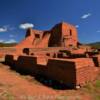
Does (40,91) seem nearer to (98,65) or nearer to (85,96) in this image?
(85,96)

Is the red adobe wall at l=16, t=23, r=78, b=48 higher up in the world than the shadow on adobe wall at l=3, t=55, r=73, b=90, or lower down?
higher up

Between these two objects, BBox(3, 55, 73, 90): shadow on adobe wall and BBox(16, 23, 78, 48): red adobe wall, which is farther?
BBox(16, 23, 78, 48): red adobe wall

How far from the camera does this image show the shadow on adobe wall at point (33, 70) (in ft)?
22.5

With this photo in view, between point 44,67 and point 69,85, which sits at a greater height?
point 44,67

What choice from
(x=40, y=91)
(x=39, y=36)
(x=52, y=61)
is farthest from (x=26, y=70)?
(x=39, y=36)

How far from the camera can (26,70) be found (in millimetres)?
9836

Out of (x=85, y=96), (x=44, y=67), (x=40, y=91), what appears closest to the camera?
(x=85, y=96)

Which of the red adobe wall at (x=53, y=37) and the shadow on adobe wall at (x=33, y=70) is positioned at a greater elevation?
the red adobe wall at (x=53, y=37)

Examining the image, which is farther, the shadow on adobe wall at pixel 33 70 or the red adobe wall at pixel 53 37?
the red adobe wall at pixel 53 37

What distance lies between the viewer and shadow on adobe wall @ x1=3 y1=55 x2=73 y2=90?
685 centimetres

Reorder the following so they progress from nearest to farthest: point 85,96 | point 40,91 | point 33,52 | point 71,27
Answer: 1. point 85,96
2. point 40,91
3. point 33,52
4. point 71,27

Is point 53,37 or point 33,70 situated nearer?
point 33,70

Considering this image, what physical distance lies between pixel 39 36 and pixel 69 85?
21.3 m

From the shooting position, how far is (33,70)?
29.7 ft
